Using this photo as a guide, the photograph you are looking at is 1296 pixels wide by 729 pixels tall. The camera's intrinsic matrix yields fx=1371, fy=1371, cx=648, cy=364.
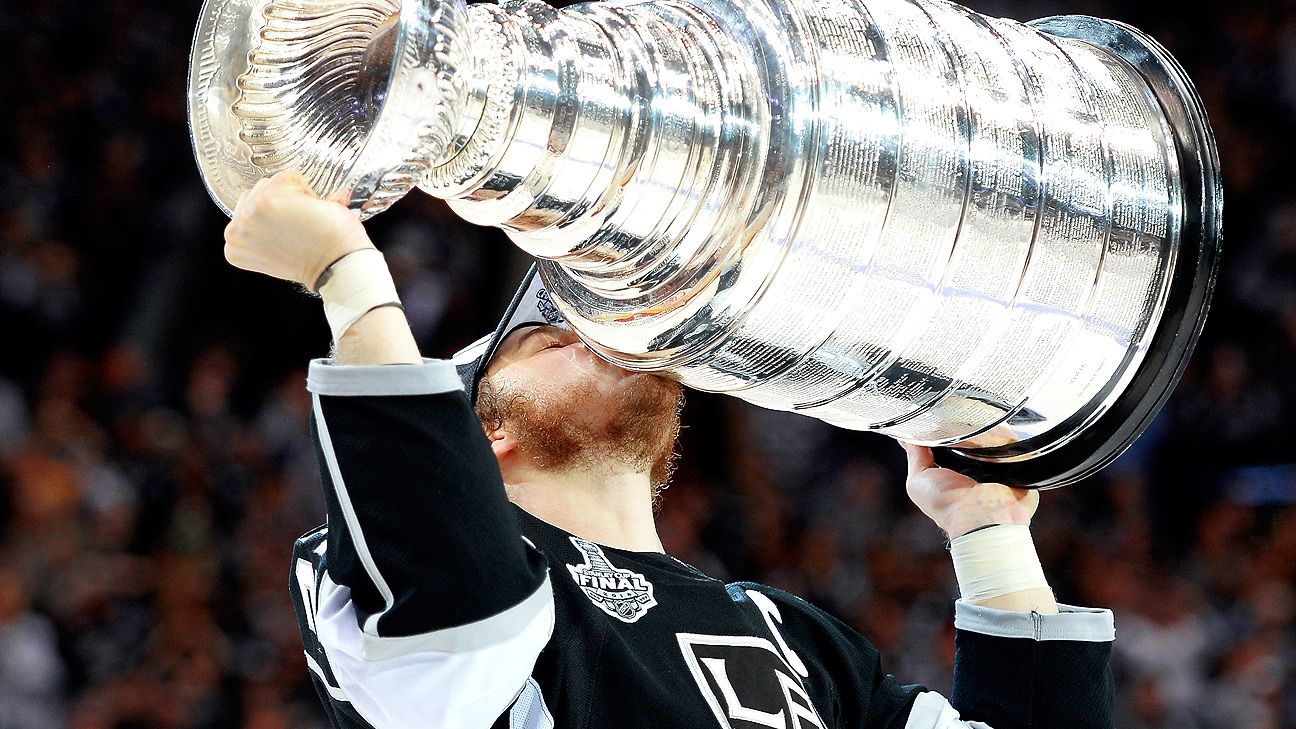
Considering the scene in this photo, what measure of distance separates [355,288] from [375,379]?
8cm

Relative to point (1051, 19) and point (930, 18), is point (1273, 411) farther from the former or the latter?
point (930, 18)

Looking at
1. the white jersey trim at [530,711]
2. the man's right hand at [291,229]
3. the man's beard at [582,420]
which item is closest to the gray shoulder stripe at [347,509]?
the man's right hand at [291,229]

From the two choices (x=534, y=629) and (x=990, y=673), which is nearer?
(x=534, y=629)

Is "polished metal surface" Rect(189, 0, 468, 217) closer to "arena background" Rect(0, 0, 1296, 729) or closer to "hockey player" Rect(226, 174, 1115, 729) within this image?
"hockey player" Rect(226, 174, 1115, 729)

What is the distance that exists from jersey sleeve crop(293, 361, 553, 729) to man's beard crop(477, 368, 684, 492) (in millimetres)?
439

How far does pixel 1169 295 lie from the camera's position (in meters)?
1.33

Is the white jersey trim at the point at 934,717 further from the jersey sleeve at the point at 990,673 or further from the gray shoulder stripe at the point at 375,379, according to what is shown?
the gray shoulder stripe at the point at 375,379

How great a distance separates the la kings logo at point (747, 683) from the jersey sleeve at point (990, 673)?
3.0 inches

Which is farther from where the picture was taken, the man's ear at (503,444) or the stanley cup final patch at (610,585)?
the man's ear at (503,444)

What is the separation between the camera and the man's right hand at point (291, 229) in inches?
40.2

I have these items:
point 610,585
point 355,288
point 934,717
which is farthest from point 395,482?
point 934,717

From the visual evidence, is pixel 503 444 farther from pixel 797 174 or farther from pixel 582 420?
pixel 797 174

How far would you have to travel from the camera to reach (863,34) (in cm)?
117

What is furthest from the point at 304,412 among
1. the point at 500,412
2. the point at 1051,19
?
the point at 1051,19
